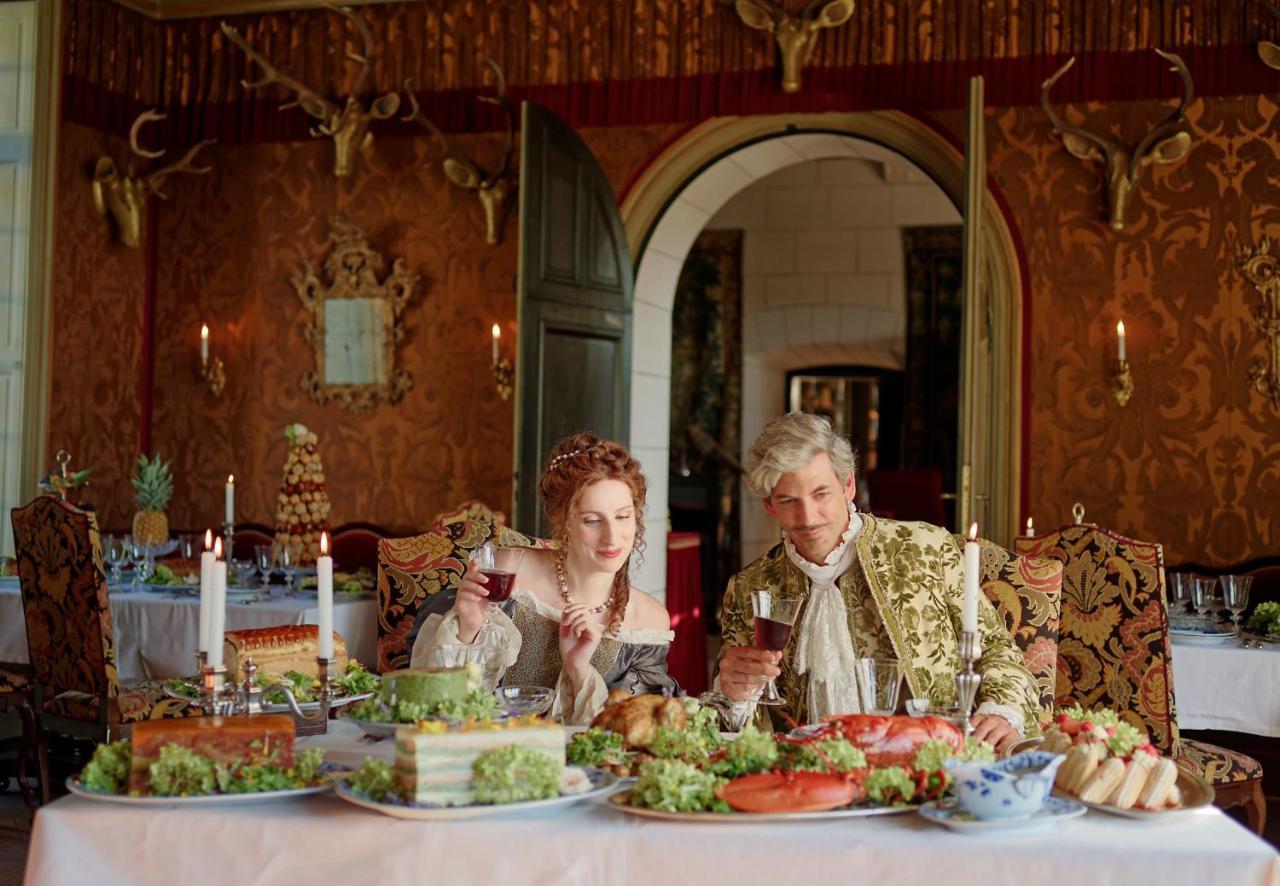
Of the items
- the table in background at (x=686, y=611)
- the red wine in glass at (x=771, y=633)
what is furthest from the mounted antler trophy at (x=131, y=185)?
the red wine in glass at (x=771, y=633)

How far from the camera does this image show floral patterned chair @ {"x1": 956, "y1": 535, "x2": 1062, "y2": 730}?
3277 millimetres

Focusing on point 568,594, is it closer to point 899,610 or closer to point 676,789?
point 899,610

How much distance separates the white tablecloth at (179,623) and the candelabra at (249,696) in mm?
2271

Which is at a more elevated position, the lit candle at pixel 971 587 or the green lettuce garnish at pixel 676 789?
the lit candle at pixel 971 587

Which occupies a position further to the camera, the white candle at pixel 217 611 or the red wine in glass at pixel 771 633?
the red wine in glass at pixel 771 633

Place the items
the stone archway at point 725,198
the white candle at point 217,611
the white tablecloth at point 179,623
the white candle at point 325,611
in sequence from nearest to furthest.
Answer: the white candle at point 217,611
the white candle at point 325,611
the white tablecloth at point 179,623
the stone archway at point 725,198

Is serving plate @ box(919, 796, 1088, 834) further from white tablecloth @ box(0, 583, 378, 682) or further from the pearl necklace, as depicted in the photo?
white tablecloth @ box(0, 583, 378, 682)

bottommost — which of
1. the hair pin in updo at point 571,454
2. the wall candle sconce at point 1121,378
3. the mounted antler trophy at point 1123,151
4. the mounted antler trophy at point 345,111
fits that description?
the hair pin in updo at point 571,454

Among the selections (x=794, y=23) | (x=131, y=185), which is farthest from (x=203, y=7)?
(x=794, y=23)

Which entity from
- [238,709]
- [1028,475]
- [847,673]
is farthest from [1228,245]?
[238,709]

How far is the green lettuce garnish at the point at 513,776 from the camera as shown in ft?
6.15

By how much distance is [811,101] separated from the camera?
686 centimetres

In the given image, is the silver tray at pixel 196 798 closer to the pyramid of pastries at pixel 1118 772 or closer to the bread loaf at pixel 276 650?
the bread loaf at pixel 276 650

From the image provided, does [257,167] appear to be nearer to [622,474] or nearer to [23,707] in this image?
[23,707]
